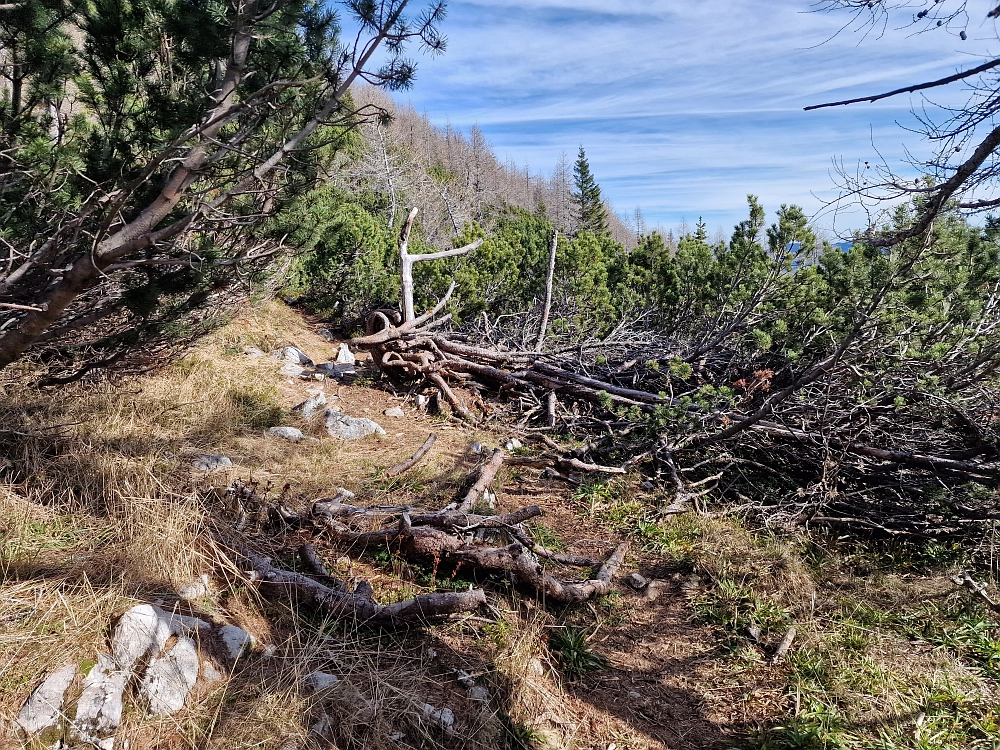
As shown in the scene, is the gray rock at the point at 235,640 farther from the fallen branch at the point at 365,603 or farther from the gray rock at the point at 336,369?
the gray rock at the point at 336,369

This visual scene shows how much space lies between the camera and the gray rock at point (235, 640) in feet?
8.05

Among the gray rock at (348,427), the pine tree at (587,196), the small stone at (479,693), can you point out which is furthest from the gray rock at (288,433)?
the pine tree at (587,196)

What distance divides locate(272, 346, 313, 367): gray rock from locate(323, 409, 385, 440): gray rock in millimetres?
1745

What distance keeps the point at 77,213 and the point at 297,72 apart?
1.37 m

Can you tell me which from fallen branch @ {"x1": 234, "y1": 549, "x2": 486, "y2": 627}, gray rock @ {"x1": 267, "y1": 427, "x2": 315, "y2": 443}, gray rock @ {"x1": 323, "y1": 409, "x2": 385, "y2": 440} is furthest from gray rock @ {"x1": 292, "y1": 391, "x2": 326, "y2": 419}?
fallen branch @ {"x1": 234, "y1": 549, "x2": 486, "y2": 627}

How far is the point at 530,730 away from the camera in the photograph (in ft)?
7.91

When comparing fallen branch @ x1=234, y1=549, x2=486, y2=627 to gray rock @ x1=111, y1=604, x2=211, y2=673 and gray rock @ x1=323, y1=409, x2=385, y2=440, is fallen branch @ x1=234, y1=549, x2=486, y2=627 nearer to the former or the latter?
gray rock @ x1=111, y1=604, x2=211, y2=673

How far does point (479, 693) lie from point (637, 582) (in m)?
1.31

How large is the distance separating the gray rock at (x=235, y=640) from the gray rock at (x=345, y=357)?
4.85m

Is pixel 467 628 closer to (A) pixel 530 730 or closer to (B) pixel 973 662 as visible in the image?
(A) pixel 530 730

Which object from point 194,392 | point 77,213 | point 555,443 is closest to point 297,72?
point 77,213

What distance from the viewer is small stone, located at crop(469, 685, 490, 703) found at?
8.16 feet

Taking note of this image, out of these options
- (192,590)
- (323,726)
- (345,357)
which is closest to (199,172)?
(192,590)

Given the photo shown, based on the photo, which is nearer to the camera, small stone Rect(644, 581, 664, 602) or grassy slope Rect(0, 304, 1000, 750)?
grassy slope Rect(0, 304, 1000, 750)
